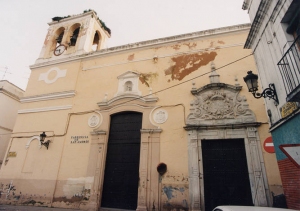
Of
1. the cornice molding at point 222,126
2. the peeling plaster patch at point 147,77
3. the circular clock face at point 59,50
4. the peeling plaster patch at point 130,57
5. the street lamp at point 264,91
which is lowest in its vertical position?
the cornice molding at point 222,126

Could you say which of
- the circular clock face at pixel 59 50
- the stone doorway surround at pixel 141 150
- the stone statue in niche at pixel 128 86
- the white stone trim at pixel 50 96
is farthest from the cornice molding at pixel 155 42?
the stone doorway surround at pixel 141 150

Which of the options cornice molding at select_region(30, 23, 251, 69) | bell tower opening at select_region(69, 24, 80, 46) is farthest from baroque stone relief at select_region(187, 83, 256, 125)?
bell tower opening at select_region(69, 24, 80, 46)

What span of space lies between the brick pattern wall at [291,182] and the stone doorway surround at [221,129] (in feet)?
5.22

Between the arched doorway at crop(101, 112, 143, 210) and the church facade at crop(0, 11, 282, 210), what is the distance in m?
0.04

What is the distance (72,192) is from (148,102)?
479 cm

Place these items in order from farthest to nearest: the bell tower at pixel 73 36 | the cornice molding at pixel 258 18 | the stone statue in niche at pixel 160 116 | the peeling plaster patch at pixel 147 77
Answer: the bell tower at pixel 73 36, the peeling plaster patch at pixel 147 77, the stone statue in niche at pixel 160 116, the cornice molding at pixel 258 18

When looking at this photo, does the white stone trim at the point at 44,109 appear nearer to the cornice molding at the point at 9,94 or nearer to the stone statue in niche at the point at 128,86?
the stone statue in niche at the point at 128,86

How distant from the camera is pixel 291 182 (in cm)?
442

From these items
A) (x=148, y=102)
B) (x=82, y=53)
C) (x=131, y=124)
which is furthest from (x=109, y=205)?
(x=82, y=53)

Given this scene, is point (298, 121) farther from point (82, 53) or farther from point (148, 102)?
point (82, 53)

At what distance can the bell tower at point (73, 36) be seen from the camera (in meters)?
11.5

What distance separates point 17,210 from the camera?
23.6ft

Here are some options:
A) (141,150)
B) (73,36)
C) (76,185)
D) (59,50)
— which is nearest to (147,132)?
(141,150)

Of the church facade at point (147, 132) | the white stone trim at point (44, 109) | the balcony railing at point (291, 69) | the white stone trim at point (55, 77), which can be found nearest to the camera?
the balcony railing at point (291, 69)
